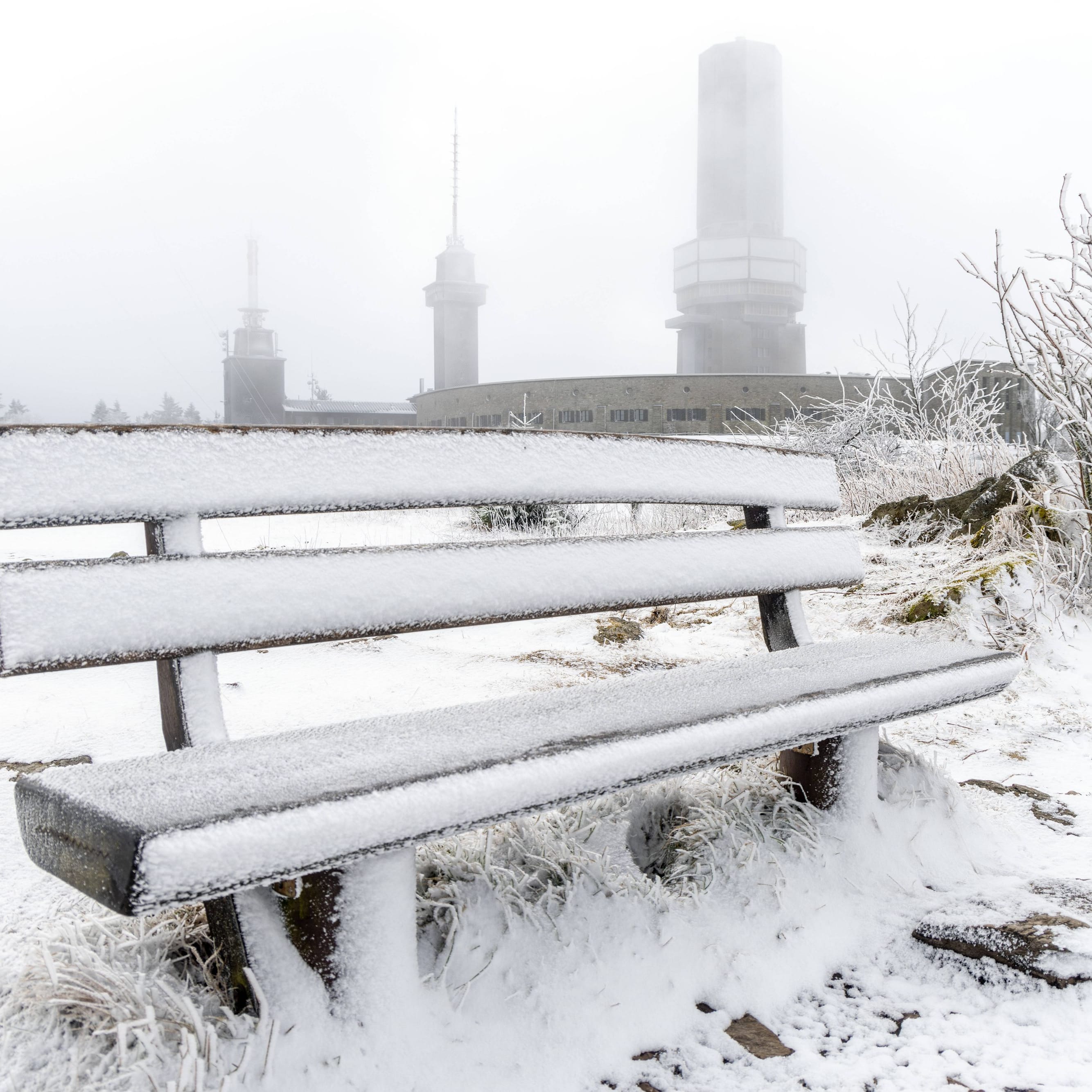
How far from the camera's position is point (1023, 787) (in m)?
2.22

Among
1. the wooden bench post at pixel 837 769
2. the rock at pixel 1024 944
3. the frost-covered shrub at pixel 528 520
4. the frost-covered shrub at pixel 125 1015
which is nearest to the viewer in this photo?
the frost-covered shrub at pixel 125 1015

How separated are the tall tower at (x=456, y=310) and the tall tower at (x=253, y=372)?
1335cm

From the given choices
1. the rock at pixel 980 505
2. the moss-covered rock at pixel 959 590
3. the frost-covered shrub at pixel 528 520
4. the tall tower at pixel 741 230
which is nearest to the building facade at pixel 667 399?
the frost-covered shrub at pixel 528 520

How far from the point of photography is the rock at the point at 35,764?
2.32m

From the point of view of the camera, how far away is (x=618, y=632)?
4.06m

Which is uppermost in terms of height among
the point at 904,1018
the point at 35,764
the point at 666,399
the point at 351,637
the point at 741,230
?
the point at 741,230

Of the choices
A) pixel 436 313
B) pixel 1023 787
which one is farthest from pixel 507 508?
Answer: pixel 436 313

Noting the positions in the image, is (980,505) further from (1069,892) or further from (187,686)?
(187,686)

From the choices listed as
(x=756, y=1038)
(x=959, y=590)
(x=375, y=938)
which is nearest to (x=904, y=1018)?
(x=756, y=1038)

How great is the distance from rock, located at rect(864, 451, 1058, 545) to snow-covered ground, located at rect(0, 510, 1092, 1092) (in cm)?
226

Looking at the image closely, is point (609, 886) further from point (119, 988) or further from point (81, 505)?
point (81, 505)

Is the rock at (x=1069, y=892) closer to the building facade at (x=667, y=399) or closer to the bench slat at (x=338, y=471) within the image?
the bench slat at (x=338, y=471)

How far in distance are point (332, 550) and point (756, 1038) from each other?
0.90 meters

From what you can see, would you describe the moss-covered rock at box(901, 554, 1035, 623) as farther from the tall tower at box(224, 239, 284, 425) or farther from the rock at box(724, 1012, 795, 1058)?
the tall tower at box(224, 239, 284, 425)
